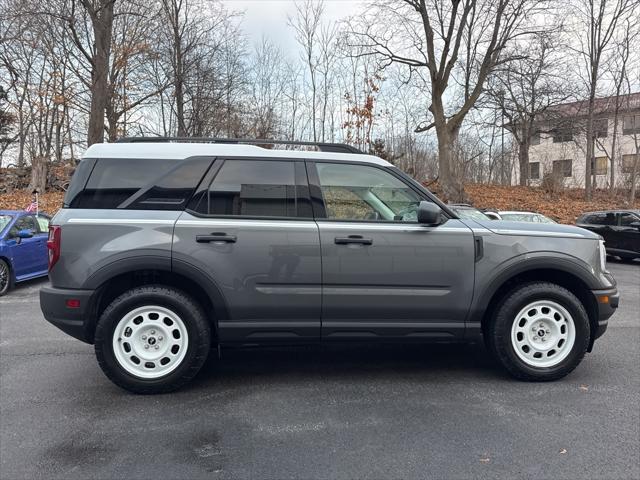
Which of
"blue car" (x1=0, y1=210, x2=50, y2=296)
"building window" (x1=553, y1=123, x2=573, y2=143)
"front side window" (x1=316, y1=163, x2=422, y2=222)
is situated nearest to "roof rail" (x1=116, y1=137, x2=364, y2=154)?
"front side window" (x1=316, y1=163, x2=422, y2=222)

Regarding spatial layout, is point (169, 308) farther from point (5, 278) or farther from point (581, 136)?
point (581, 136)

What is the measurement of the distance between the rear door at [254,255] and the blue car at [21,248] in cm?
653

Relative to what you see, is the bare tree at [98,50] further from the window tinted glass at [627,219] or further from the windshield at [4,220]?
the window tinted glass at [627,219]

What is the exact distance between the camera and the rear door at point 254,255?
12.4 ft

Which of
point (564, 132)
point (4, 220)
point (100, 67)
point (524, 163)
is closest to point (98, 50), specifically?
point (100, 67)

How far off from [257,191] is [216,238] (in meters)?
0.55

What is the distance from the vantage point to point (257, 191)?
396cm

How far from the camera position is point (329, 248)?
384cm

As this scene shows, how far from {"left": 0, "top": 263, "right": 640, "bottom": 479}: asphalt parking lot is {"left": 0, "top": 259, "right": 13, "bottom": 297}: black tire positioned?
4214mm

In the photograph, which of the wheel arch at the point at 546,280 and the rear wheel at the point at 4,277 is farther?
the rear wheel at the point at 4,277

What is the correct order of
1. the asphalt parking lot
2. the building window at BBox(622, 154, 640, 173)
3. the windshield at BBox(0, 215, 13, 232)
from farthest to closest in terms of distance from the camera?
the building window at BBox(622, 154, 640, 173)
the windshield at BBox(0, 215, 13, 232)
the asphalt parking lot

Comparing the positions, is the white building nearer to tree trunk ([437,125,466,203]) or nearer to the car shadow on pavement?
tree trunk ([437,125,466,203])

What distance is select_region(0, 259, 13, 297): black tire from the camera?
8.41m

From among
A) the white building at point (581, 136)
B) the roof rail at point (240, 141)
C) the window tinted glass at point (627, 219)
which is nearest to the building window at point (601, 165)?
the white building at point (581, 136)
